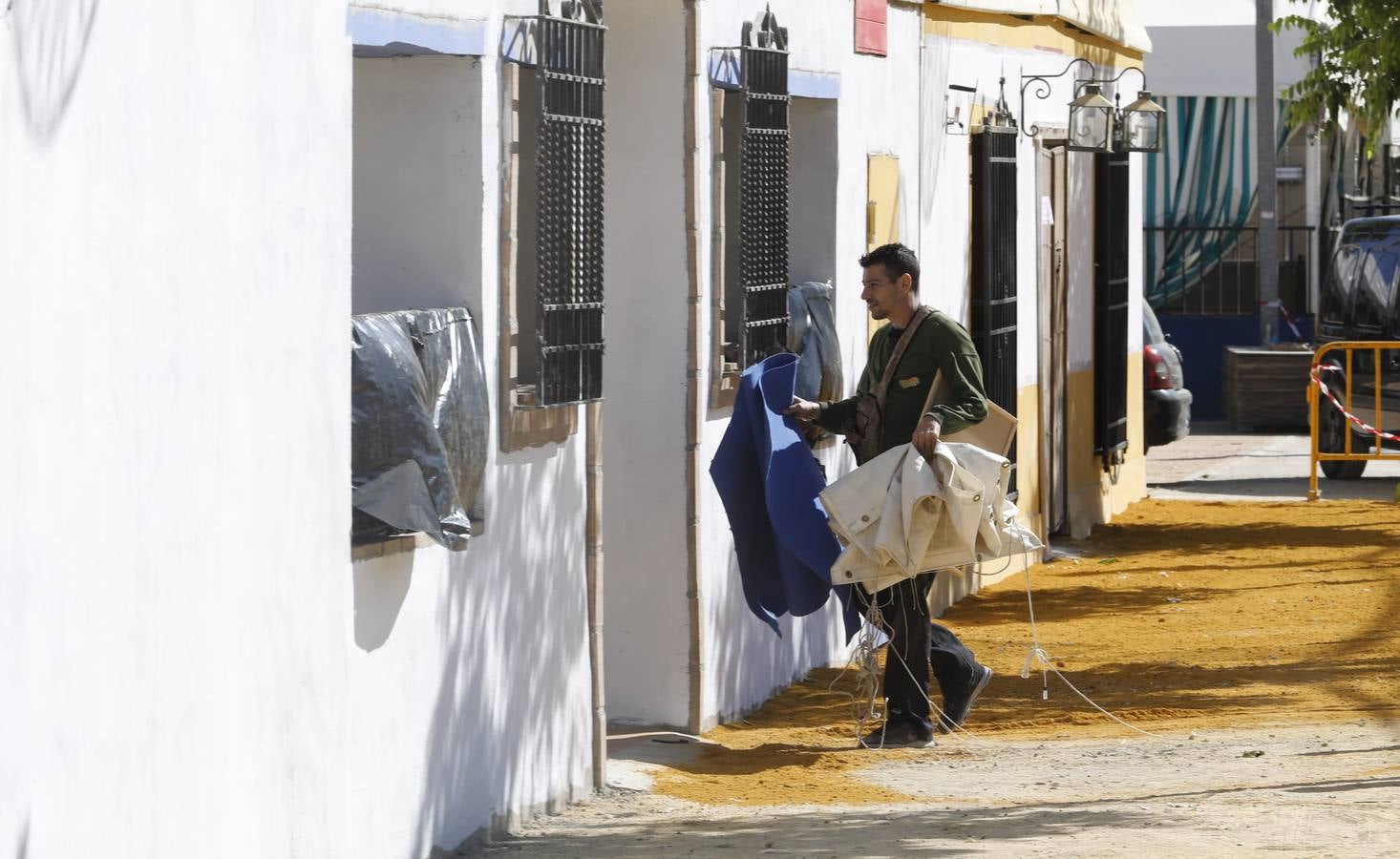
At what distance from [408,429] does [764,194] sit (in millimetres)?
3487

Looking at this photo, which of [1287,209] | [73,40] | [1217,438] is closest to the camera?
[73,40]

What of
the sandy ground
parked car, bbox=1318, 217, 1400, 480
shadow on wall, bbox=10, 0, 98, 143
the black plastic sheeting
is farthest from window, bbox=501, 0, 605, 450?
parked car, bbox=1318, 217, 1400, 480

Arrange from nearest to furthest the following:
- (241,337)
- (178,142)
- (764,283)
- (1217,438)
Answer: (178,142), (241,337), (764,283), (1217,438)

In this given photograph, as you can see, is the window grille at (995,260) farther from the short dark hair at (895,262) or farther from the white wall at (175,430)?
the white wall at (175,430)

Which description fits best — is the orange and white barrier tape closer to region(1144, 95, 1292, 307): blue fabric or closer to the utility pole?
the utility pole

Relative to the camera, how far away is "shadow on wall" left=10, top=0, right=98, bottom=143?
4.26 meters

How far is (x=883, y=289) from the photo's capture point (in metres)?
8.27

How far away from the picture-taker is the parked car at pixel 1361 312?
18.6 meters

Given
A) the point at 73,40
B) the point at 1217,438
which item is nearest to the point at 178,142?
the point at 73,40

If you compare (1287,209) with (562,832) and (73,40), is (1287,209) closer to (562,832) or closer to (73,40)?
(562,832)

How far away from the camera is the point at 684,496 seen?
8.74 metres

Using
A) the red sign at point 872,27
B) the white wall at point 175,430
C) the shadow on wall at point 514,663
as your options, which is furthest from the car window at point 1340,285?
the white wall at point 175,430

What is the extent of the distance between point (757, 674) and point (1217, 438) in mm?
14964

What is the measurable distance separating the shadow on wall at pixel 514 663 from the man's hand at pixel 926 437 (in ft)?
3.88
